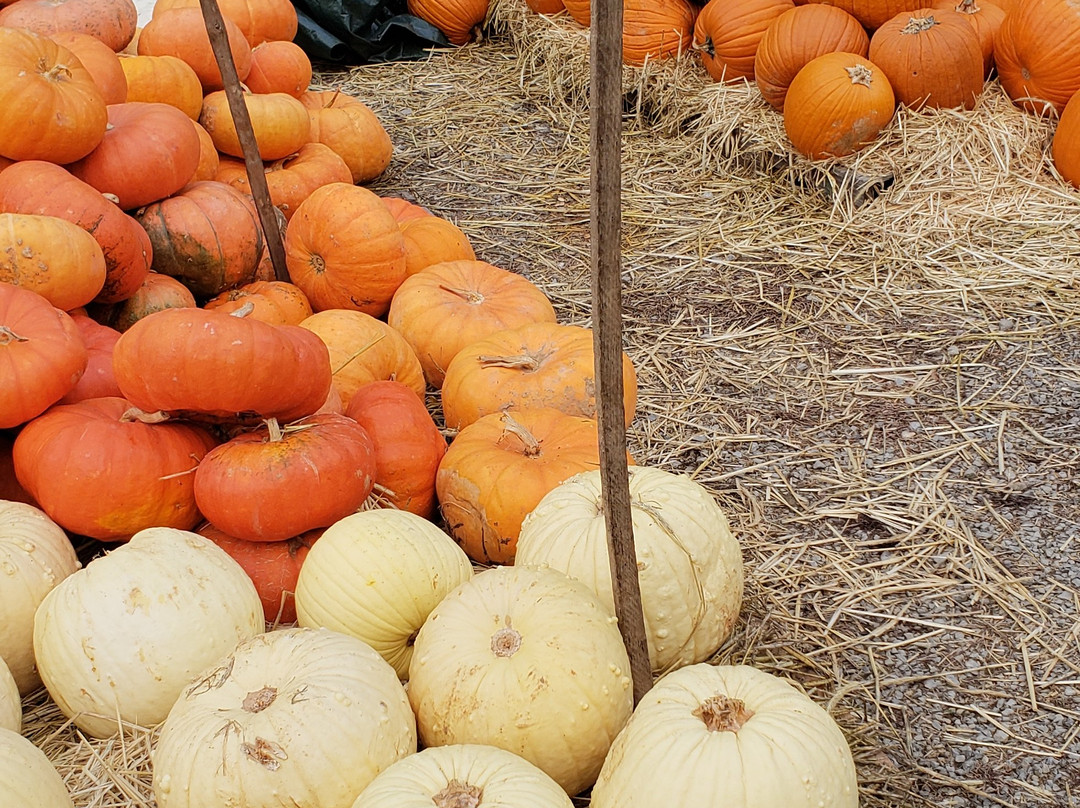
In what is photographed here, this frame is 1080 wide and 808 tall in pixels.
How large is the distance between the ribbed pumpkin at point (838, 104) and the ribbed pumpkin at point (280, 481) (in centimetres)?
322

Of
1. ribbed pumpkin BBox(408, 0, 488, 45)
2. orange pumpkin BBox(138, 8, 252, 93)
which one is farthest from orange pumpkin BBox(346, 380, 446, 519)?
ribbed pumpkin BBox(408, 0, 488, 45)

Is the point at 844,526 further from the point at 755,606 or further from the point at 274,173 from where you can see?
the point at 274,173

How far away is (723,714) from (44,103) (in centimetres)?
243

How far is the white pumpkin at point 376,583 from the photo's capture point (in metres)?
2.00

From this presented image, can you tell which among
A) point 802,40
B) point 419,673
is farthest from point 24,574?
point 802,40

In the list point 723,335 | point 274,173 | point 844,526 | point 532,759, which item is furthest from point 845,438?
point 274,173

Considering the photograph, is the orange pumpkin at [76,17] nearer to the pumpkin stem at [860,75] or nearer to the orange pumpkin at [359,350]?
the orange pumpkin at [359,350]

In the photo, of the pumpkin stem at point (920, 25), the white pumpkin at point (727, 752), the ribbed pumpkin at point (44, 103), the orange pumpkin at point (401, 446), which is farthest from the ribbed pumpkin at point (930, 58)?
the white pumpkin at point (727, 752)

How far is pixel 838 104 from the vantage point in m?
4.61

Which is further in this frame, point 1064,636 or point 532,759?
point 1064,636

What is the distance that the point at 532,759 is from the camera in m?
1.74

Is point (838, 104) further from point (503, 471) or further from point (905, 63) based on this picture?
point (503, 471)

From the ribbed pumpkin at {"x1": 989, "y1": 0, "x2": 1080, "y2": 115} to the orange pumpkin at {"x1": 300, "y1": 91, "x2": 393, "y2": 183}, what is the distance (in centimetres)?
304

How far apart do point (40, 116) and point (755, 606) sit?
2326 mm
